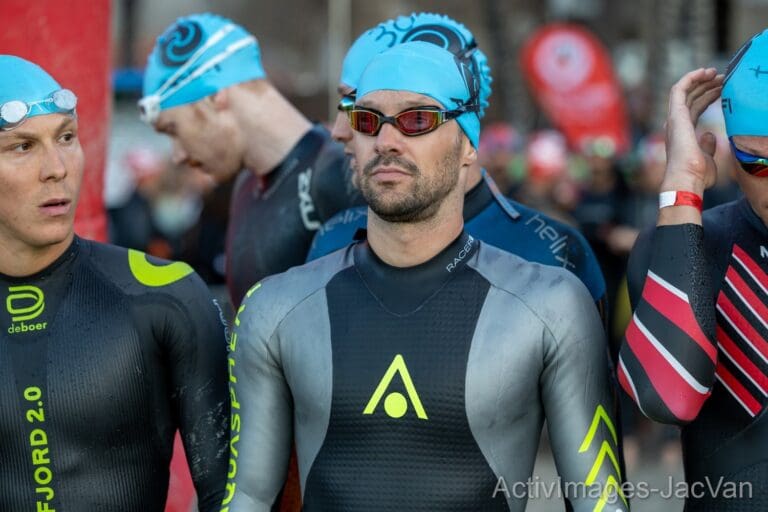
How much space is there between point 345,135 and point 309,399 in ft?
4.51

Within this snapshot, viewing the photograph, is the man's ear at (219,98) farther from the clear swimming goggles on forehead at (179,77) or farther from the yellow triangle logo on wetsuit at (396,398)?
the yellow triangle logo on wetsuit at (396,398)

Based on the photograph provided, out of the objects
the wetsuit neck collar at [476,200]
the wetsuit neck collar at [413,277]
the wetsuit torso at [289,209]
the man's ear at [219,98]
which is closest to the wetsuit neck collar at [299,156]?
the wetsuit torso at [289,209]

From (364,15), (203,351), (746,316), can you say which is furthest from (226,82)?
(364,15)

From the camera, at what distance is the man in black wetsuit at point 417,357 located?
138 inches

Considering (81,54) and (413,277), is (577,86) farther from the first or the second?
(413,277)

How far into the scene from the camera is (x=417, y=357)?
357 centimetres

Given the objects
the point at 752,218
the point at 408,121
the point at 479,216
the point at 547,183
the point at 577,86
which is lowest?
the point at 577,86

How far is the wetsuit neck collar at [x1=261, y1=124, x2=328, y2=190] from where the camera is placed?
5332mm

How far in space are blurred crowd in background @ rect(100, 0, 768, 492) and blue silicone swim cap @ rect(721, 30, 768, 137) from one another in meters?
4.54

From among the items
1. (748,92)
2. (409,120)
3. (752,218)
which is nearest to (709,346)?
(752,218)

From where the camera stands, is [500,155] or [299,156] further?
[500,155]

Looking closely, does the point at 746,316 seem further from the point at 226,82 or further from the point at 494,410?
the point at 226,82

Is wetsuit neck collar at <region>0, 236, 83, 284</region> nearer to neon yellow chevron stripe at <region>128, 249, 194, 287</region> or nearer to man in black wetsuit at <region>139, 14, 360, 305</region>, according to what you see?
neon yellow chevron stripe at <region>128, 249, 194, 287</region>

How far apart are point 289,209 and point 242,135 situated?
45 cm
